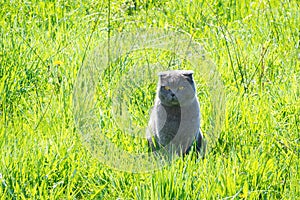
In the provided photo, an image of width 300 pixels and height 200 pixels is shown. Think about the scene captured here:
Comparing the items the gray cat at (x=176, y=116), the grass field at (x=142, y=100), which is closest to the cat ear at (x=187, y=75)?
the gray cat at (x=176, y=116)

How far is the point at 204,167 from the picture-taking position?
10.6ft

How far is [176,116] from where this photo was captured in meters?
3.40

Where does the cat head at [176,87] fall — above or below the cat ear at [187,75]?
below

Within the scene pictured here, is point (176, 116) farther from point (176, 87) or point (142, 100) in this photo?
point (142, 100)

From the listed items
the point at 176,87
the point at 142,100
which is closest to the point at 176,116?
the point at 176,87

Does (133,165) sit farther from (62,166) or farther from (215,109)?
(215,109)

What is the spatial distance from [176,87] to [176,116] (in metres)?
0.22

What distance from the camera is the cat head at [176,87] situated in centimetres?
324

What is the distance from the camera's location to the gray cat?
3.25 m

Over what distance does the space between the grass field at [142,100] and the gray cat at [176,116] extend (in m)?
0.12

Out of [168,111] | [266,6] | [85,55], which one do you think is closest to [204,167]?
[168,111]

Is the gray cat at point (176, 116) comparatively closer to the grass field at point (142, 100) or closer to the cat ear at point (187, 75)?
the cat ear at point (187, 75)

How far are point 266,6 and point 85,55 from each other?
1.73 m

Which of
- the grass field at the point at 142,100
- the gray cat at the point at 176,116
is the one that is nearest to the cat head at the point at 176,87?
the gray cat at the point at 176,116
